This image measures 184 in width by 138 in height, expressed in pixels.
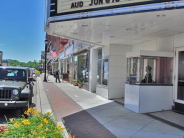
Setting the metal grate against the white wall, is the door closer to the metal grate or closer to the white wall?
the white wall

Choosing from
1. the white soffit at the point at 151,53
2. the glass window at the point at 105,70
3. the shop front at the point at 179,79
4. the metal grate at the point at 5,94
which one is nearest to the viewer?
the metal grate at the point at 5,94

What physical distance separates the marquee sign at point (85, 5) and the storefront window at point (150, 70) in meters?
2.91

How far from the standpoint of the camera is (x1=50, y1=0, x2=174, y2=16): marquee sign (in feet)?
17.2

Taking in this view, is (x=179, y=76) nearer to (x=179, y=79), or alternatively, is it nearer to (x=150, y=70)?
(x=179, y=79)

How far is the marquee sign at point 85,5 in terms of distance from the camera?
523cm

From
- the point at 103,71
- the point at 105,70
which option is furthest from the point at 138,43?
the point at 103,71

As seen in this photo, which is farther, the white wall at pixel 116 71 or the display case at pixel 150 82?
the white wall at pixel 116 71

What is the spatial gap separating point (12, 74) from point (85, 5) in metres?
4.57

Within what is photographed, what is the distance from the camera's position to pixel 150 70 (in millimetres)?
7938

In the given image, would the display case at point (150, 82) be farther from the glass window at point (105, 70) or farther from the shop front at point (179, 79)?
the glass window at point (105, 70)

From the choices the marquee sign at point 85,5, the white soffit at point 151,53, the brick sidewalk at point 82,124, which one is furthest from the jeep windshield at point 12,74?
the white soffit at point 151,53

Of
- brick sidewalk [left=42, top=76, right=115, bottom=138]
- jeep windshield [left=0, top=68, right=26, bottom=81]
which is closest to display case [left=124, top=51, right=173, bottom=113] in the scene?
brick sidewalk [left=42, top=76, right=115, bottom=138]

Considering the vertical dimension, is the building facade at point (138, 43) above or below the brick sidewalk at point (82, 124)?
above

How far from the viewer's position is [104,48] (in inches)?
459
